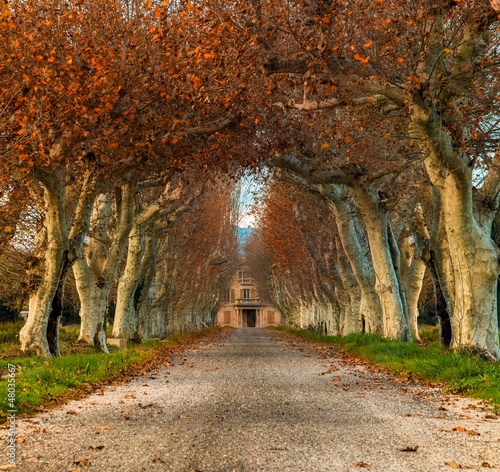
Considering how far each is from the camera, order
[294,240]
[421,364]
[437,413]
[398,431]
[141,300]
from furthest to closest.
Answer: [294,240]
[141,300]
[421,364]
[437,413]
[398,431]

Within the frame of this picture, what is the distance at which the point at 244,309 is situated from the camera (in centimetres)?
13450

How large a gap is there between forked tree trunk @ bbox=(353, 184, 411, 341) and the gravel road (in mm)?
6775

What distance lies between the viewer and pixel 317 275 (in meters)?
34.2

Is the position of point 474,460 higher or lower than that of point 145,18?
lower

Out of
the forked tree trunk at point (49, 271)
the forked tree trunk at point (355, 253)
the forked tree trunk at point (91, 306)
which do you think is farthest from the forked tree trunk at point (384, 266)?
the forked tree trunk at point (91, 306)


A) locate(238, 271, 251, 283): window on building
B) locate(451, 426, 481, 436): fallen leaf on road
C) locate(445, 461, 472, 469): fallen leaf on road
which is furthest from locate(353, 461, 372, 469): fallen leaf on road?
locate(238, 271, 251, 283): window on building

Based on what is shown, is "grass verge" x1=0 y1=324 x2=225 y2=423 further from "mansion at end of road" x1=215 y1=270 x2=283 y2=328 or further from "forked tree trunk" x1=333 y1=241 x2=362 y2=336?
"mansion at end of road" x1=215 y1=270 x2=283 y2=328

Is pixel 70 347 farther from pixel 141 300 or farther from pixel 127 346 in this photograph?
pixel 141 300

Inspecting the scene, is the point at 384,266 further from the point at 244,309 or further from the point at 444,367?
the point at 244,309

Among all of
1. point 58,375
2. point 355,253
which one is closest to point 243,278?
point 355,253

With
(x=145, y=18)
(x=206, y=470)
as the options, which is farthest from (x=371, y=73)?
(x=145, y=18)

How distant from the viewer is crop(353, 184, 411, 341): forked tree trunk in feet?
60.0

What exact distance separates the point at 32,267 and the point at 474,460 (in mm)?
12518

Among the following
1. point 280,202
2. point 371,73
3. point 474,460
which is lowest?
point 474,460
